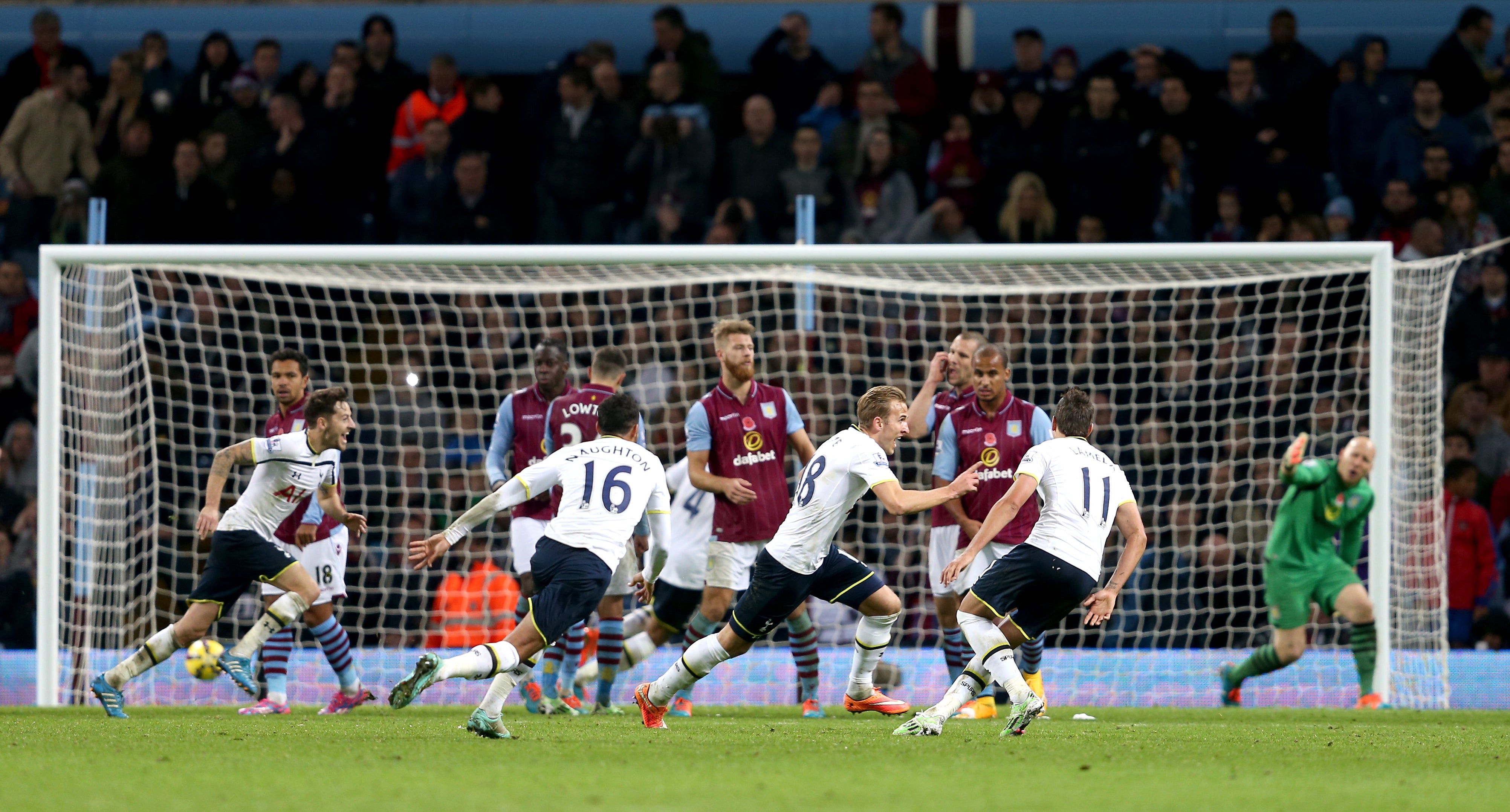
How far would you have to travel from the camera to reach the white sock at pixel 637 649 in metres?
9.53

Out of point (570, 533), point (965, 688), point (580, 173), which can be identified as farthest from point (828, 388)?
point (965, 688)

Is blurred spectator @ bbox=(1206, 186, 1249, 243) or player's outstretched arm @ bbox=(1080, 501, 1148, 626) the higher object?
blurred spectator @ bbox=(1206, 186, 1249, 243)

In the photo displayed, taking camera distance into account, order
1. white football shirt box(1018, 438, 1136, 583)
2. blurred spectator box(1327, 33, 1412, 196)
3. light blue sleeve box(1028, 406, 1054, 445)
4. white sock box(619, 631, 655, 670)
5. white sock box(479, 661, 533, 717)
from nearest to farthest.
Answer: white sock box(479, 661, 533, 717), white football shirt box(1018, 438, 1136, 583), light blue sleeve box(1028, 406, 1054, 445), white sock box(619, 631, 655, 670), blurred spectator box(1327, 33, 1412, 196)

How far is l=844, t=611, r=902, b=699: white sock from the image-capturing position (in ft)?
26.9

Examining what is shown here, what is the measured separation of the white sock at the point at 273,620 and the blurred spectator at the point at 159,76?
25.0ft

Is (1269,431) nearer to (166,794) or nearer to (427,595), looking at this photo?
(427,595)

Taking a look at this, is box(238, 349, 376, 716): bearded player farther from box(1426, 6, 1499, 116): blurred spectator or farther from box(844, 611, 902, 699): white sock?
box(1426, 6, 1499, 116): blurred spectator

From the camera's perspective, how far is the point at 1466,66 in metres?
14.6

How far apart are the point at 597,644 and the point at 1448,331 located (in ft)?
25.0

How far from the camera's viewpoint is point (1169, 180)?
45.0ft

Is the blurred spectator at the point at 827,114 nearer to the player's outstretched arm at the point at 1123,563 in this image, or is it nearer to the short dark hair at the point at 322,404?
the short dark hair at the point at 322,404

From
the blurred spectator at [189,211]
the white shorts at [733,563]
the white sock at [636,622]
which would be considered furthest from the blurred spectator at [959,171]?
the blurred spectator at [189,211]

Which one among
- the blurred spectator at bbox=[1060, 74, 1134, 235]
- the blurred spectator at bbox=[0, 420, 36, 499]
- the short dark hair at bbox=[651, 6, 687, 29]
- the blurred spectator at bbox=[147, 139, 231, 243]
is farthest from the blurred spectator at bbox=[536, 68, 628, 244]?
the blurred spectator at bbox=[0, 420, 36, 499]

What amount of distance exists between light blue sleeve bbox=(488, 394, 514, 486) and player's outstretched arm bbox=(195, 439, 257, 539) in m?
1.50
